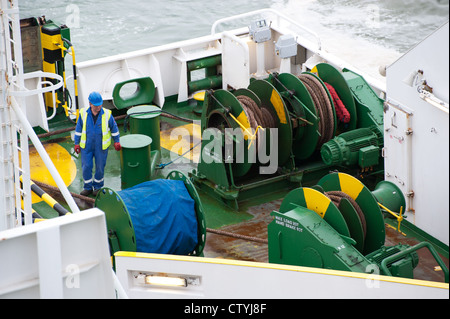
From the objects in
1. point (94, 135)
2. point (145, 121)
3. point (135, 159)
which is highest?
point (94, 135)

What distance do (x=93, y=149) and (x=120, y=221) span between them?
198cm

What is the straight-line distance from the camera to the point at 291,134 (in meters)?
8.71

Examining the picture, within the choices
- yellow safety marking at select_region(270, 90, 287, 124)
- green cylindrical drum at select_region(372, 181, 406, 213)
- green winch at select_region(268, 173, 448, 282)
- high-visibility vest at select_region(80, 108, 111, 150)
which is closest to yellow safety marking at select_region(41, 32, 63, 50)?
high-visibility vest at select_region(80, 108, 111, 150)

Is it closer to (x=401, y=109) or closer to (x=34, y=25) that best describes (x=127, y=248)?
(x=401, y=109)

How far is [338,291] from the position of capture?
564 centimetres

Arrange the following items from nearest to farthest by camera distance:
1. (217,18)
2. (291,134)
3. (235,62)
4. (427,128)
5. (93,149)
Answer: (427,128) → (291,134) → (93,149) → (235,62) → (217,18)

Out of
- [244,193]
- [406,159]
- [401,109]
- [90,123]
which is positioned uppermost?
[401,109]

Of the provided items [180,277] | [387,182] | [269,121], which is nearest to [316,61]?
[269,121]

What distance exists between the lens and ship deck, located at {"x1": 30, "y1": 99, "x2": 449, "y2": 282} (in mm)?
7914

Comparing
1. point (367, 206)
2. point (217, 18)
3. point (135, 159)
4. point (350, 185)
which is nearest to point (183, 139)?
point (135, 159)

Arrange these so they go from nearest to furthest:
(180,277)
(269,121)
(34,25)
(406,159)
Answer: (180,277) → (406,159) → (269,121) → (34,25)

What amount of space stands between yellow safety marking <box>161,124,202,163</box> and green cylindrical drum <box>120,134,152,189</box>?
3.44ft

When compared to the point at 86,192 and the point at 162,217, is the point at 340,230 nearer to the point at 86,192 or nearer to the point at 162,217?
the point at 162,217

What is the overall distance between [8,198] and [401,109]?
3.17 meters
